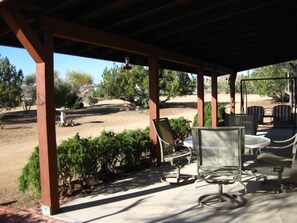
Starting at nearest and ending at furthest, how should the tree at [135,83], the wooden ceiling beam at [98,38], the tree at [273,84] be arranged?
the wooden ceiling beam at [98,38], the tree at [273,84], the tree at [135,83]

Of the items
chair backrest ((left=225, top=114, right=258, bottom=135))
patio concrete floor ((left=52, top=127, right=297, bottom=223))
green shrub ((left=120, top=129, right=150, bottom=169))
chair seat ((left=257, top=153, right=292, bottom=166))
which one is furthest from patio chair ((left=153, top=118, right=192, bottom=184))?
chair backrest ((left=225, top=114, right=258, bottom=135))

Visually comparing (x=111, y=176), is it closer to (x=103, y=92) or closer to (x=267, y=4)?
(x=267, y=4)

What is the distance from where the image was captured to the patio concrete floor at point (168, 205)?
12.8 ft

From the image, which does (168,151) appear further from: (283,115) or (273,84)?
(273,84)

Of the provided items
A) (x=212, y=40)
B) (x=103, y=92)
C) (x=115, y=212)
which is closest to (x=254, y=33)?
(x=212, y=40)

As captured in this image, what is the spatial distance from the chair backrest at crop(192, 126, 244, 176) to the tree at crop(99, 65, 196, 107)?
80.1 feet

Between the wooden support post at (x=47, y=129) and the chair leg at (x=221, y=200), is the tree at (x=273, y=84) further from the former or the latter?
the wooden support post at (x=47, y=129)

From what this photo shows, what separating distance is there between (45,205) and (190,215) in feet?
5.61

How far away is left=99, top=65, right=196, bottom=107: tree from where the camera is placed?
29.1m

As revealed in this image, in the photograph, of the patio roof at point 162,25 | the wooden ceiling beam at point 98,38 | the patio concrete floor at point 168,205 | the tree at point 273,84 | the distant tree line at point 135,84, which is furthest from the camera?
the distant tree line at point 135,84

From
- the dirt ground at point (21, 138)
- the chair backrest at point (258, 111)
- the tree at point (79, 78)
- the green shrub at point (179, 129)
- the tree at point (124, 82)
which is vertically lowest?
the dirt ground at point (21, 138)

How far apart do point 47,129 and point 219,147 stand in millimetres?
1979

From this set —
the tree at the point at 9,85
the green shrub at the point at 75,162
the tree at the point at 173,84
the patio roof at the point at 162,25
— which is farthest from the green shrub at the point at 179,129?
the tree at the point at 173,84

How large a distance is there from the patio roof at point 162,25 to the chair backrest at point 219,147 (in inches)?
72.5
